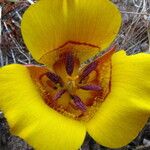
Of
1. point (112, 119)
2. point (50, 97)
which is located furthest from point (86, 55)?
point (112, 119)

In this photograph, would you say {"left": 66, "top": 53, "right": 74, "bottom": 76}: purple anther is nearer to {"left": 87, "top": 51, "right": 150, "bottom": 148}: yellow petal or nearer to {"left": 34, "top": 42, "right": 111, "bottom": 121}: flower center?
{"left": 34, "top": 42, "right": 111, "bottom": 121}: flower center

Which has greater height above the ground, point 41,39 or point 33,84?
point 41,39

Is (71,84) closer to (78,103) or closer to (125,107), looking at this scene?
(78,103)

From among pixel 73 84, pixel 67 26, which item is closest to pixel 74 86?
pixel 73 84

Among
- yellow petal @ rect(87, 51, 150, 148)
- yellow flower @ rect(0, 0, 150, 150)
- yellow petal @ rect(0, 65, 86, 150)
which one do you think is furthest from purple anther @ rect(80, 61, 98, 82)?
yellow petal @ rect(0, 65, 86, 150)

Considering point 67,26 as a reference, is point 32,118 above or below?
below

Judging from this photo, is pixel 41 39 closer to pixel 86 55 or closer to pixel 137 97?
pixel 86 55
